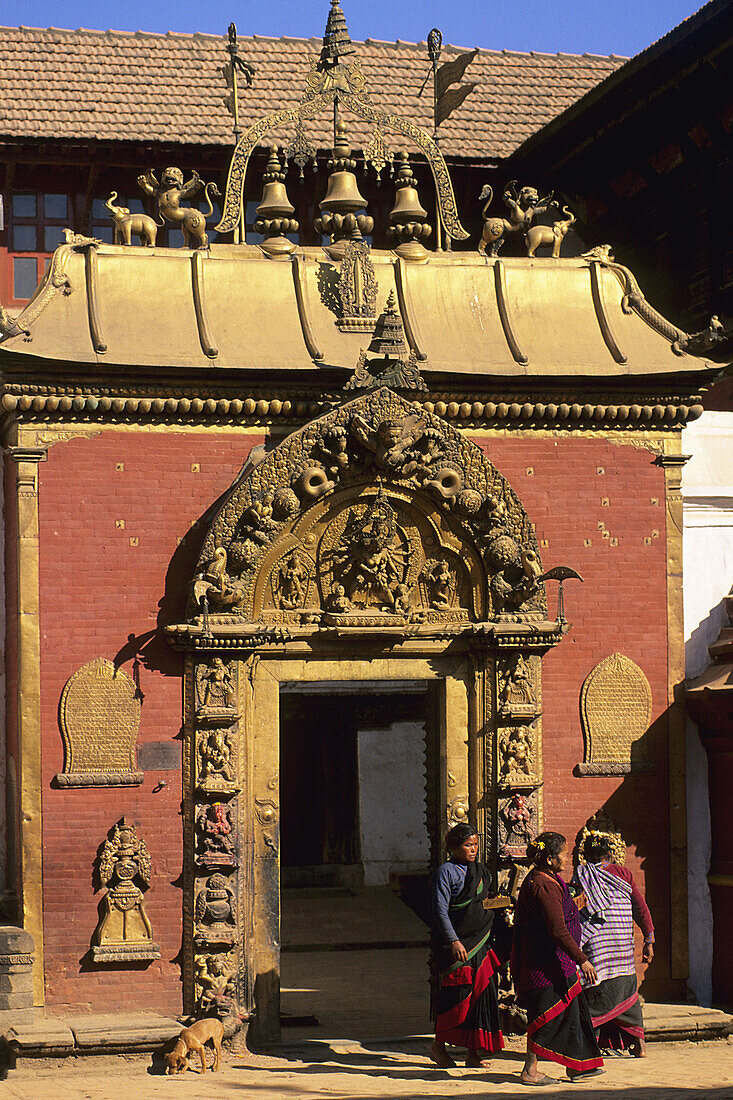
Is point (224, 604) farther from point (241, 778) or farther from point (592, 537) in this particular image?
point (592, 537)

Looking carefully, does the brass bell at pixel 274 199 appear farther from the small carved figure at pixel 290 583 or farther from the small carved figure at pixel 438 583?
the small carved figure at pixel 438 583

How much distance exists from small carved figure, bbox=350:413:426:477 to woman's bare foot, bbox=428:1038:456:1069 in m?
4.01

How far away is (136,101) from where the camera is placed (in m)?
19.1

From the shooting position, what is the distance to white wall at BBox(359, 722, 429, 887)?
21.0 meters

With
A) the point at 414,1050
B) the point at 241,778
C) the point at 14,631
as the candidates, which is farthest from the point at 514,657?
the point at 14,631

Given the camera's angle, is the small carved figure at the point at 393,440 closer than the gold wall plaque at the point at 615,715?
Yes

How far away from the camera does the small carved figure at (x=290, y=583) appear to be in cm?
1105

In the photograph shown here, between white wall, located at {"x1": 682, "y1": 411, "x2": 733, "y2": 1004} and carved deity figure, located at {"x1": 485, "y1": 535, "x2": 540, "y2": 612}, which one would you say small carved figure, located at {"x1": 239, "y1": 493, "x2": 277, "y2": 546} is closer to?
carved deity figure, located at {"x1": 485, "y1": 535, "x2": 540, "y2": 612}

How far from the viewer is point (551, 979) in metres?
9.80

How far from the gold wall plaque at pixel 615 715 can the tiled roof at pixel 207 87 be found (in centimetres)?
946

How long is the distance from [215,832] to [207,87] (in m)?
12.2

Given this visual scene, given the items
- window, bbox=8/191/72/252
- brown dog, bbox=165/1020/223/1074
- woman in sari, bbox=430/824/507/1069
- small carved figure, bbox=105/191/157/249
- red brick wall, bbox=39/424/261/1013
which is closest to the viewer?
brown dog, bbox=165/1020/223/1074

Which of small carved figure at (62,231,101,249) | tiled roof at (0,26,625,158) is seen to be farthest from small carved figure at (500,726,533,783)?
tiled roof at (0,26,625,158)

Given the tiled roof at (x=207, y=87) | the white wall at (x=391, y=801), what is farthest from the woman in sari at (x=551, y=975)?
the tiled roof at (x=207, y=87)
